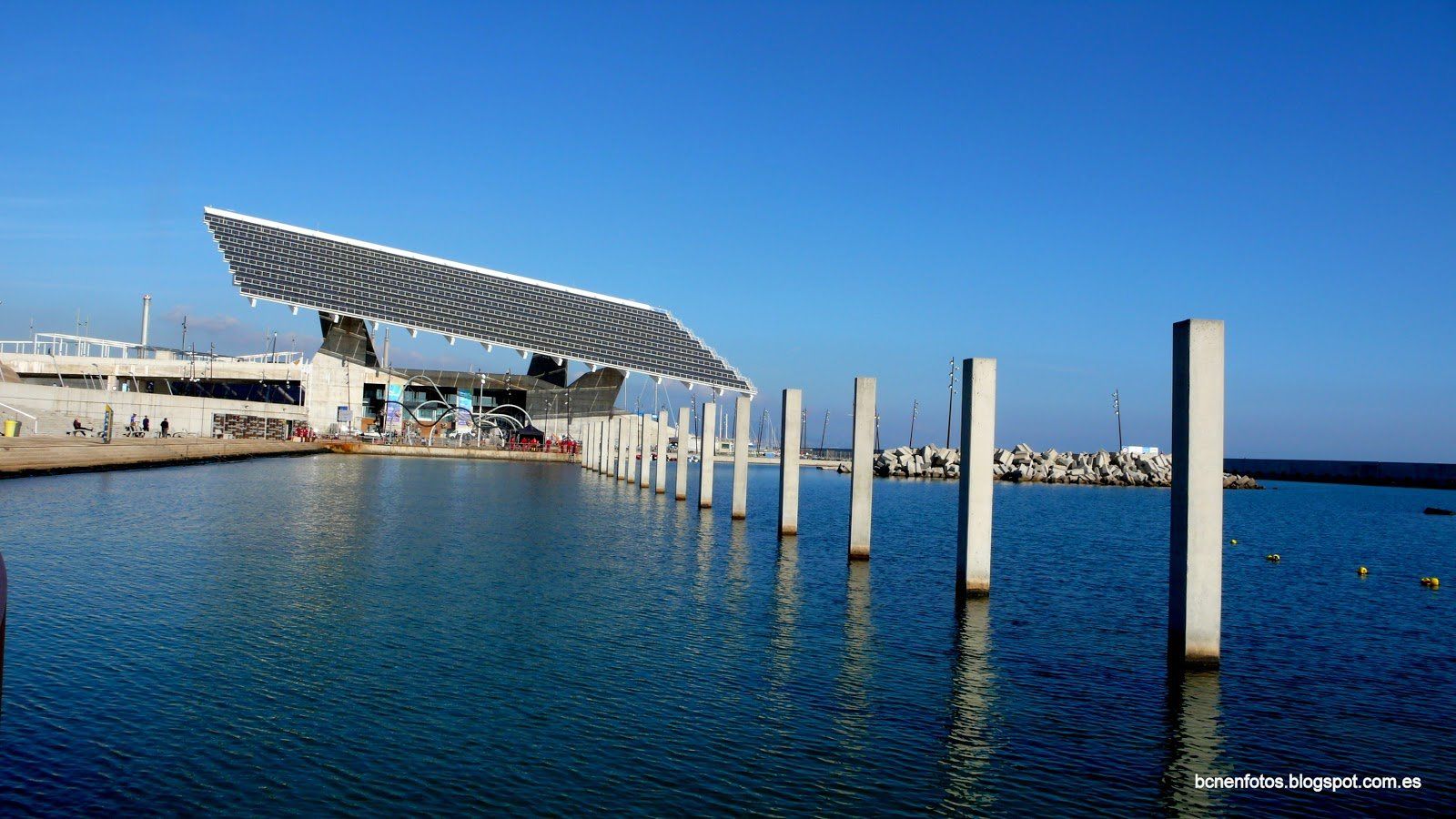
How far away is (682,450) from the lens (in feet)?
109

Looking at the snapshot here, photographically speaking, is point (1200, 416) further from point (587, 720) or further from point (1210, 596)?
point (587, 720)

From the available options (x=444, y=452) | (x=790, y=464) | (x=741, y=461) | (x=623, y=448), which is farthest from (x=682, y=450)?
(x=444, y=452)

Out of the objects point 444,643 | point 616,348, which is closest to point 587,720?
point 444,643

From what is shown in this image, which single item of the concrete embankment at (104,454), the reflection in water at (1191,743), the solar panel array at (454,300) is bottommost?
the reflection in water at (1191,743)

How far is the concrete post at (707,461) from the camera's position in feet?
95.0

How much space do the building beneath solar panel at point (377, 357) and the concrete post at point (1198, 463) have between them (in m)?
61.3

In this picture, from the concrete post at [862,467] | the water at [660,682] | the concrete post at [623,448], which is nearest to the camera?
the water at [660,682]

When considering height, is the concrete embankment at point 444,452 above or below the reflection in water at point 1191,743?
above

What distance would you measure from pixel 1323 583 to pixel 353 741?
15244 millimetres

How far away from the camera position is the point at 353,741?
6.54 meters

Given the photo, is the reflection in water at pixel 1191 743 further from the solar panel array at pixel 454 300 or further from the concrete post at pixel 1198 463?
the solar panel array at pixel 454 300

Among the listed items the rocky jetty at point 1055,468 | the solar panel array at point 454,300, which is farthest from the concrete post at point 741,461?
the solar panel array at point 454,300

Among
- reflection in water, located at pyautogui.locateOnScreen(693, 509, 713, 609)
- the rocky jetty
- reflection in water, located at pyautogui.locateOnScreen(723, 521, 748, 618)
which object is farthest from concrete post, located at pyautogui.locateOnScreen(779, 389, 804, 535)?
the rocky jetty

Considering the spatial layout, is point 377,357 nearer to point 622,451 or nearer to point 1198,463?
point 622,451
